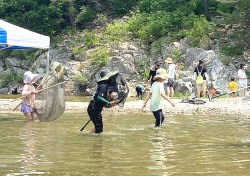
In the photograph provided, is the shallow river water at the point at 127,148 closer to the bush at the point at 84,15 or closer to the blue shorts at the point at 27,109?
the blue shorts at the point at 27,109

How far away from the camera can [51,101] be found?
14.8m

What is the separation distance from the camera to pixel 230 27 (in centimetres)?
3247

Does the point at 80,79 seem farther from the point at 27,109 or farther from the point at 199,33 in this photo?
the point at 27,109

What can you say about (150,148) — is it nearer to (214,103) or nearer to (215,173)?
(215,173)

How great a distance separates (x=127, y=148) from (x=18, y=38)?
4735 millimetres

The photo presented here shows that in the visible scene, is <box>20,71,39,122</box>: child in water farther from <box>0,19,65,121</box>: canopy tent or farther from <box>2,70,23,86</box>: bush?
<box>2,70,23,86</box>: bush

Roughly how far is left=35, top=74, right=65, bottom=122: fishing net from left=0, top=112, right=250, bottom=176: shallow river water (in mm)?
261

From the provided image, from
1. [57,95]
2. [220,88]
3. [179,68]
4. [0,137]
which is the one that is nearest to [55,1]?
[179,68]

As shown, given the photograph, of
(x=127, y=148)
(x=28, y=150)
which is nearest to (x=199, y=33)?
(x=127, y=148)

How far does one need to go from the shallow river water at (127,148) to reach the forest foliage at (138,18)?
16.5 meters

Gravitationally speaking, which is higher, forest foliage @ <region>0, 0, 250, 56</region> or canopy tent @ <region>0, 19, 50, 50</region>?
forest foliage @ <region>0, 0, 250, 56</region>

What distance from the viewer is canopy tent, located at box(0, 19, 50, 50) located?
39.9ft

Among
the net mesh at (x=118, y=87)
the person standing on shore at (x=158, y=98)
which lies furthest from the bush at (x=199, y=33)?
the net mesh at (x=118, y=87)

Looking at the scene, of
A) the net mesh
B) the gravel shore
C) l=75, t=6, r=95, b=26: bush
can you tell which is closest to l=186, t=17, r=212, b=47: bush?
l=75, t=6, r=95, b=26: bush
